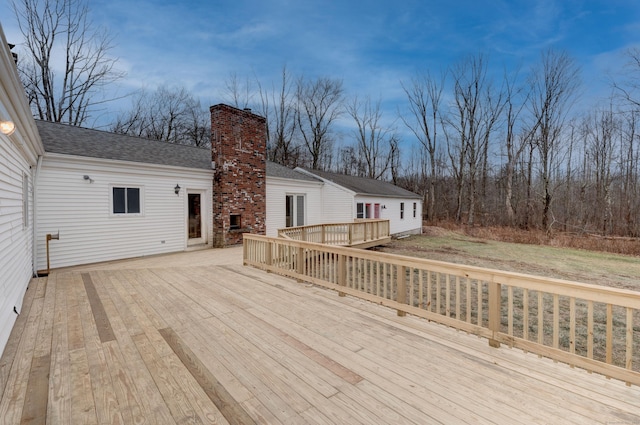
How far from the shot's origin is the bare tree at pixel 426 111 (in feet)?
89.8

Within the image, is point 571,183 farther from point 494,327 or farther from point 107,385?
point 107,385

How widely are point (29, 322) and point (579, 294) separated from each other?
6.26 metres

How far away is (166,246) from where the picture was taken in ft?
31.1

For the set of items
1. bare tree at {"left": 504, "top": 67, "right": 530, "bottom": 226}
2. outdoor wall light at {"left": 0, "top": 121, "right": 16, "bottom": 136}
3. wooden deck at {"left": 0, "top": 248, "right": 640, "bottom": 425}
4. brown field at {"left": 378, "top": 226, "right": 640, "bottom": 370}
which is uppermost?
bare tree at {"left": 504, "top": 67, "right": 530, "bottom": 226}

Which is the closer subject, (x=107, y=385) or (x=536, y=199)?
(x=107, y=385)

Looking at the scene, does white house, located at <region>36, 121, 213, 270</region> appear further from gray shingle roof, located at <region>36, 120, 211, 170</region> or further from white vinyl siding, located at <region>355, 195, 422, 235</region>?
white vinyl siding, located at <region>355, 195, 422, 235</region>

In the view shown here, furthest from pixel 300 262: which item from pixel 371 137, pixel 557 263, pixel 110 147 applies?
pixel 371 137

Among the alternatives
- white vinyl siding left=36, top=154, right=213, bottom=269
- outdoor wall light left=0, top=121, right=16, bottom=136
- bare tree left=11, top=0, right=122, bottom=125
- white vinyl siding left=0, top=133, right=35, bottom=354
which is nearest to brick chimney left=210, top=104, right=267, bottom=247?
white vinyl siding left=36, top=154, right=213, bottom=269

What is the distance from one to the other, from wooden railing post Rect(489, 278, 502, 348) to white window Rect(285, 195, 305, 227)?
11310mm

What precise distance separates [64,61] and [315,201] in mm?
16384

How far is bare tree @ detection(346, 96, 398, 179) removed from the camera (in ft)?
98.2

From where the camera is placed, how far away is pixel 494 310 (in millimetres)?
3211

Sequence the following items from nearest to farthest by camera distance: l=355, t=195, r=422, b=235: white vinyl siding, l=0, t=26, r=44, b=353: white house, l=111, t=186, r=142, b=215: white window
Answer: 1. l=0, t=26, r=44, b=353: white house
2. l=111, t=186, r=142, b=215: white window
3. l=355, t=195, r=422, b=235: white vinyl siding

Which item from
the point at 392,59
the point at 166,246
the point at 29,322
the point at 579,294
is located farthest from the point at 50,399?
the point at 392,59
